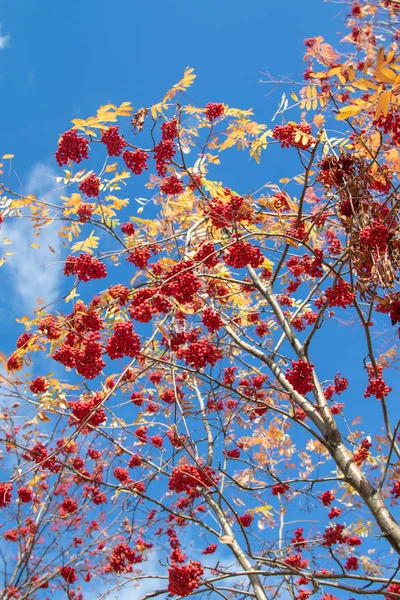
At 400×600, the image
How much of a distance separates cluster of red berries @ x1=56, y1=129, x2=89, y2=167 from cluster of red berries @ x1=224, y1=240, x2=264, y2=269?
1751 mm

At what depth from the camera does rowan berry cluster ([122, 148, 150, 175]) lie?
175 inches

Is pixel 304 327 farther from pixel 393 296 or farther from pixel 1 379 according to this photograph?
pixel 1 379

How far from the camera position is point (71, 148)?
4.21 m

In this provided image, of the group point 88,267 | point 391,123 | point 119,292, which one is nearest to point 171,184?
point 88,267

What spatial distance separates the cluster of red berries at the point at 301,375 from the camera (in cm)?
369

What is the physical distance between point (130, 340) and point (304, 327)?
3.66 metres

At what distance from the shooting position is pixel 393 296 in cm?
305

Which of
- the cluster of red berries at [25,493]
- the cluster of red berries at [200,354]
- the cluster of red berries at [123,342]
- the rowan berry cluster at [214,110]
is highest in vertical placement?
the rowan berry cluster at [214,110]

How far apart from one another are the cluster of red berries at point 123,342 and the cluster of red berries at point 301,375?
4.60 ft

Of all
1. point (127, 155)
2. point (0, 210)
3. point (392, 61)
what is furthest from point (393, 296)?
point (0, 210)

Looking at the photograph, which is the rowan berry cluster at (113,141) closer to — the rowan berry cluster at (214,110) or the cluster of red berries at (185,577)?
the rowan berry cluster at (214,110)

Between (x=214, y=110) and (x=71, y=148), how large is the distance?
1571 mm

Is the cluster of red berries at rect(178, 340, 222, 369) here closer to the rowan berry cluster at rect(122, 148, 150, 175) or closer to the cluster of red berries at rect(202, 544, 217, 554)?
the rowan berry cluster at rect(122, 148, 150, 175)

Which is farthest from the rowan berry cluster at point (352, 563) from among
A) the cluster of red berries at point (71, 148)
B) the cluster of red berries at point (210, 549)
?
the cluster of red berries at point (71, 148)
